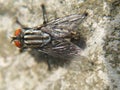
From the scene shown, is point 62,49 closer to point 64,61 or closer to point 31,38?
point 64,61

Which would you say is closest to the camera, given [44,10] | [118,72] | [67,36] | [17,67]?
[118,72]

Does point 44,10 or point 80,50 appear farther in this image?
point 44,10

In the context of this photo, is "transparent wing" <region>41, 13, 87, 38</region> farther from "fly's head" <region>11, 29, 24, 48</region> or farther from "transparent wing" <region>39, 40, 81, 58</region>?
"fly's head" <region>11, 29, 24, 48</region>

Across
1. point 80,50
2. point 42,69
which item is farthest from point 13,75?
point 80,50

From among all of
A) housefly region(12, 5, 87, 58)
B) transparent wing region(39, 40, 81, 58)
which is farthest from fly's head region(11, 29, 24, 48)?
transparent wing region(39, 40, 81, 58)

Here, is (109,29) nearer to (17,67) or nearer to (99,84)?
(99,84)

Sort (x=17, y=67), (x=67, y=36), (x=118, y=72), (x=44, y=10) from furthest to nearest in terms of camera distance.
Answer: (x=17, y=67)
(x=44, y=10)
(x=67, y=36)
(x=118, y=72)

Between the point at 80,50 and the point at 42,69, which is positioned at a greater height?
the point at 80,50
